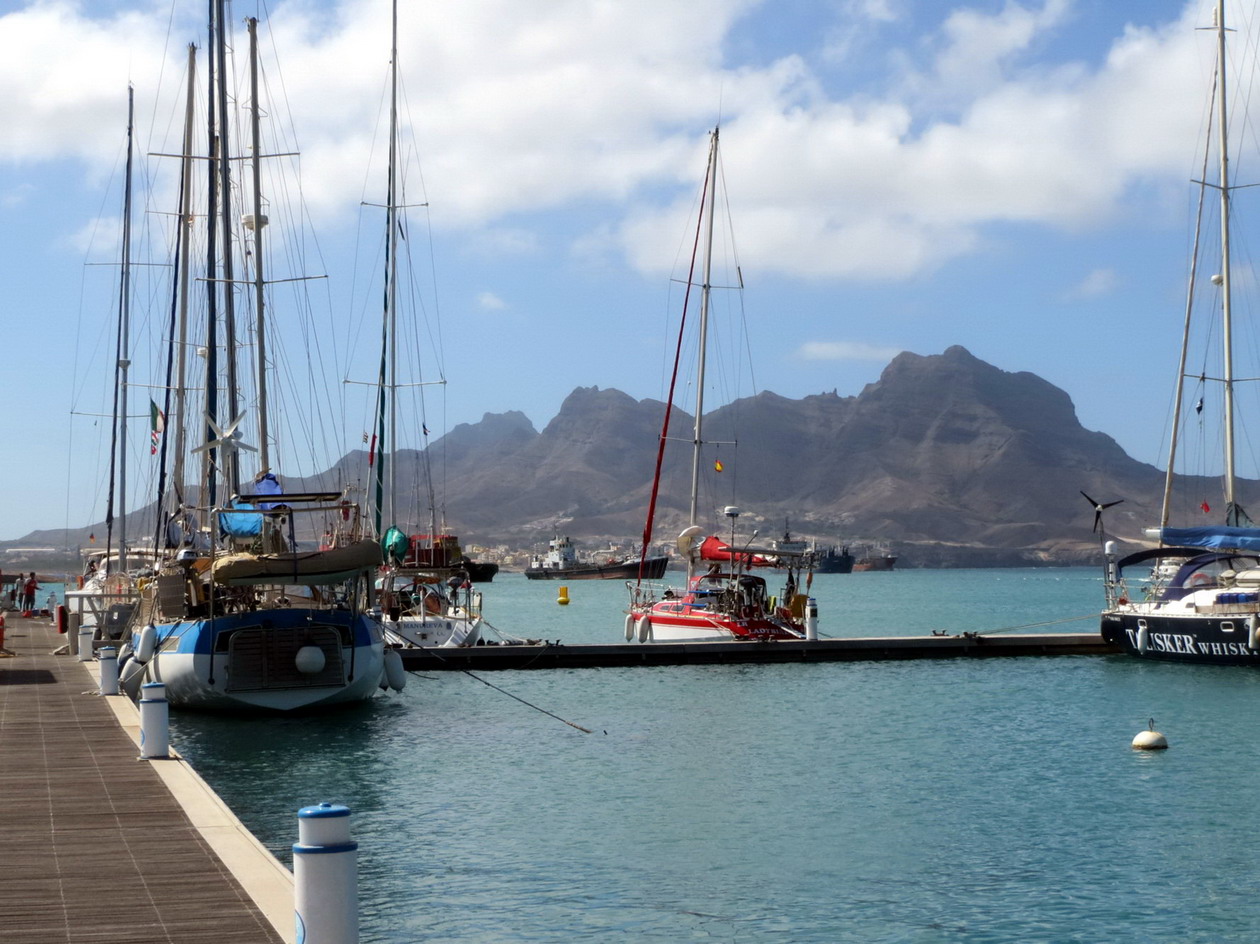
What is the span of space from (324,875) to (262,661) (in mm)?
21242

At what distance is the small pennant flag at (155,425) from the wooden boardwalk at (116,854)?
30.2 metres

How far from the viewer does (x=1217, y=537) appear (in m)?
43.0

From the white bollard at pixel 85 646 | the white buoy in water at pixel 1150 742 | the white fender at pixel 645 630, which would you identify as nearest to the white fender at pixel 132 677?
the white bollard at pixel 85 646

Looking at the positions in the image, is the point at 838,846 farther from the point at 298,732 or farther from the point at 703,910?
the point at 298,732

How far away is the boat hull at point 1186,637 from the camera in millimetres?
41062

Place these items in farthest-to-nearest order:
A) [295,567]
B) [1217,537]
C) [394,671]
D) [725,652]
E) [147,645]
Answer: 1. [725,652]
2. [1217,537]
3. [394,671]
4. [147,645]
5. [295,567]

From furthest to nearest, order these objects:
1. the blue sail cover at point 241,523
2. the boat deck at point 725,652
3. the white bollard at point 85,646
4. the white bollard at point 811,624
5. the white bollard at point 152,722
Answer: the white bollard at point 811,624
the boat deck at point 725,652
the white bollard at point 85,646
the blue sail cover at point 241,523
the white bollard at point 152,722

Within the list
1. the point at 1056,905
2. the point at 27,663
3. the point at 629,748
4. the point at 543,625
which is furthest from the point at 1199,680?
the point at 543,625

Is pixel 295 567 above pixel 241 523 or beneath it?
beneath

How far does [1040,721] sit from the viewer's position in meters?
32.0

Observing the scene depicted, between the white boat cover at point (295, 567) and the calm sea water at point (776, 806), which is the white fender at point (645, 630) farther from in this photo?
the white boat cover at point (295, 567)

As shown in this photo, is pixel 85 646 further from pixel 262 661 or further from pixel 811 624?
pixel 811 624

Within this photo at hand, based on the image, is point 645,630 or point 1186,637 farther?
point 645,630

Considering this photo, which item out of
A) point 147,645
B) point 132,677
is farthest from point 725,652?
point 132,677
